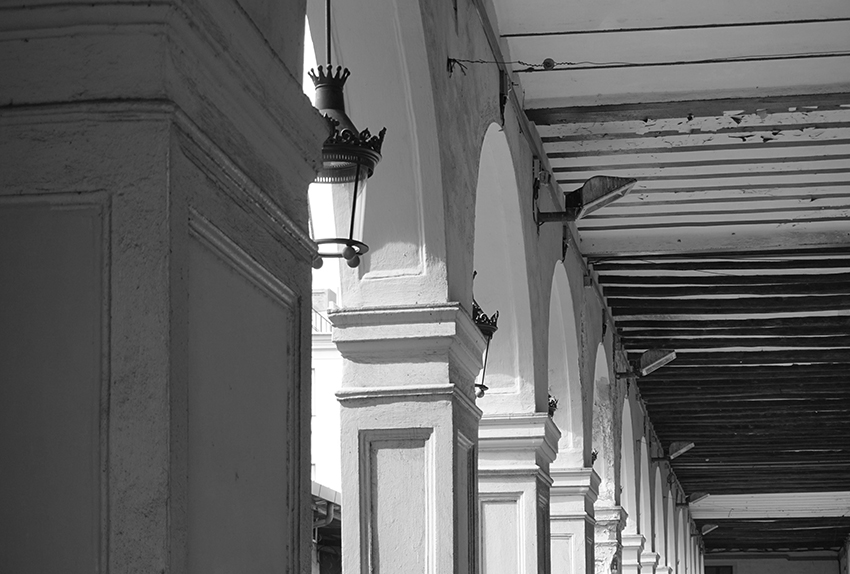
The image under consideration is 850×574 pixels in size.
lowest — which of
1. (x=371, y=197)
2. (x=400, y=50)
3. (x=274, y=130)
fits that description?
(x=274, y=130)

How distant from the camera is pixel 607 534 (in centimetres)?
1448

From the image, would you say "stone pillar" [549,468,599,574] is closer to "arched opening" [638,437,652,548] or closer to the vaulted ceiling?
the vaulted ceiling

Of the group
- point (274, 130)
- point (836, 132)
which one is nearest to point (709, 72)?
point (836, 132)

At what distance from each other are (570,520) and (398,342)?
6.02m

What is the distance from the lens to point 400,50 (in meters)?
5.62

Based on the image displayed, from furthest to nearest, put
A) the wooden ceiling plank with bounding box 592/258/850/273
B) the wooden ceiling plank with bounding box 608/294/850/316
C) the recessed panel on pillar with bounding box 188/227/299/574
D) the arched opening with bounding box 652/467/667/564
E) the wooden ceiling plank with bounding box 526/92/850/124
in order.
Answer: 1. the arched opening with bounding box 652/467/667/564
2. the wooden ceiling plank with bounding box 608/294/850/316
3. the wooden ceiling plank with bounding box 592/258/850/273
4. the wooden ceiling plank with bounding box 526/92/850/124
5. the recessed panel on pillar with bounding box 188/227/299/574

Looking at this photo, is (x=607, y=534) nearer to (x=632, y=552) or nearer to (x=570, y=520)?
(x=570, y=520)

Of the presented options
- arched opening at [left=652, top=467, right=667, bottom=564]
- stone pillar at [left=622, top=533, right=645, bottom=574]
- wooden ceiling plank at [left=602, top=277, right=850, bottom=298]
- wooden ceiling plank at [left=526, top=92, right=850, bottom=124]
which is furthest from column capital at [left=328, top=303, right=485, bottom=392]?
arched opening at [left=652, top=467, right=667, bottom=564]

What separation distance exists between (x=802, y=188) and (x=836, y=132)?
1.29 m

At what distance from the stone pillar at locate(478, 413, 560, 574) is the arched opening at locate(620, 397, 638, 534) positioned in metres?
9.15

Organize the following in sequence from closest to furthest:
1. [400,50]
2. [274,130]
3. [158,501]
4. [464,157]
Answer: [158,501] → [274,130] → [400,50] → [464,157]

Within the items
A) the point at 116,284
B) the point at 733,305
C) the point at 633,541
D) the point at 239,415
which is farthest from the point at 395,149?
the point at 633,541

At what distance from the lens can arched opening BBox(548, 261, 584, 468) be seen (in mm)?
11383

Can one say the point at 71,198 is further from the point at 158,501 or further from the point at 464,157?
the point at 464,157
